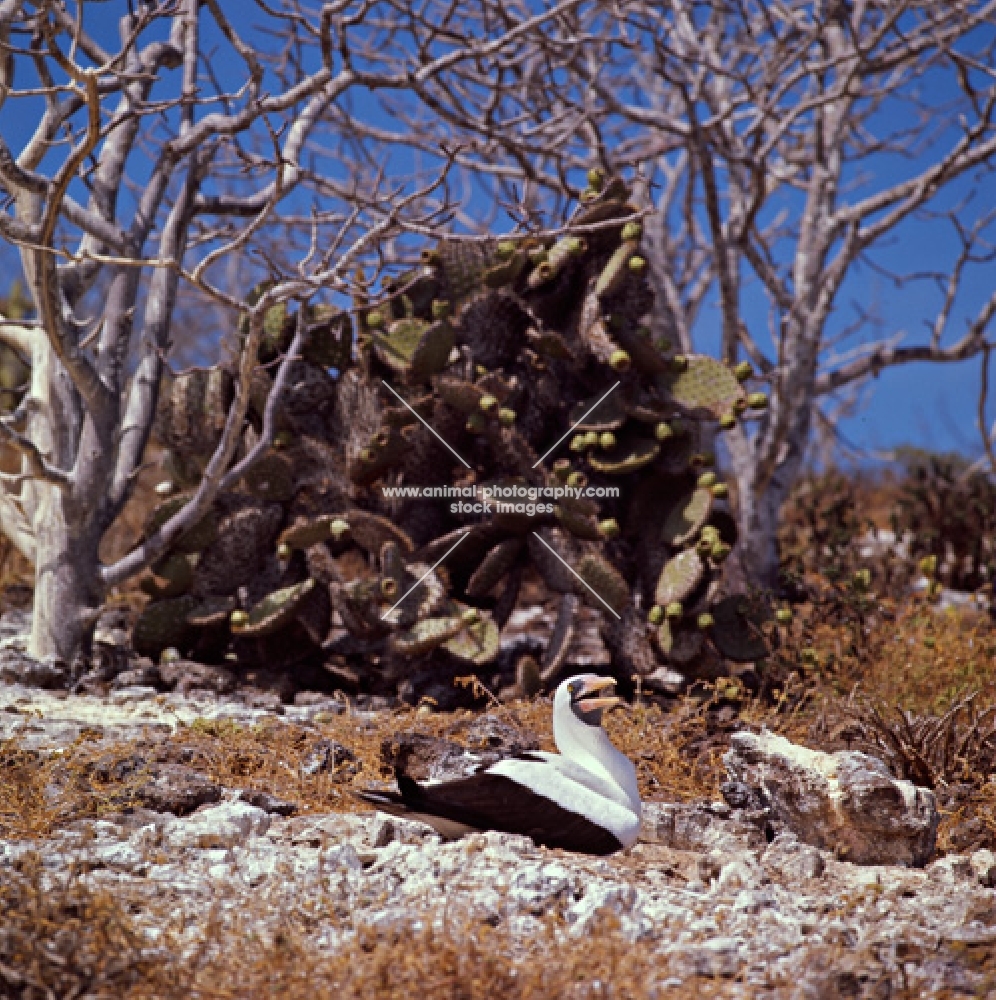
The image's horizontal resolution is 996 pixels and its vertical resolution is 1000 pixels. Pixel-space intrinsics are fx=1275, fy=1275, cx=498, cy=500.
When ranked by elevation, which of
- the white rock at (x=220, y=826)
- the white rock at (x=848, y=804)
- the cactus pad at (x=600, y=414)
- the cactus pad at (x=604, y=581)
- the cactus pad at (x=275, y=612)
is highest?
the cactus pad at (x=600, y=414)

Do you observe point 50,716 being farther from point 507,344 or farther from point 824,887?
point 824,887

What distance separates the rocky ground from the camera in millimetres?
2631

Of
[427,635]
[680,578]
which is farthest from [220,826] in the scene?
[680,578]

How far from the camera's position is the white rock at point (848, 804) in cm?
352

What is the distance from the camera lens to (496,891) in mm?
2979

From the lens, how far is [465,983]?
2.54 metres

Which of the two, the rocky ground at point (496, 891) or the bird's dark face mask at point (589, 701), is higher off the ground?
the bird's dark face mask at point (589, 701)

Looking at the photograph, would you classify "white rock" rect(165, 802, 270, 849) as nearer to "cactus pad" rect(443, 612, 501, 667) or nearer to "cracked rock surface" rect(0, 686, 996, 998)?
"cracked rock surface" rect(0, 686, 996, 998)

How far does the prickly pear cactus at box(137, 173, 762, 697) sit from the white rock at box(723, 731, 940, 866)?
192 cm

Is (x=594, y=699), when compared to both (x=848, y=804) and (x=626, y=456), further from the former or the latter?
(x=626, y=456)

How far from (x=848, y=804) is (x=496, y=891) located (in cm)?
113

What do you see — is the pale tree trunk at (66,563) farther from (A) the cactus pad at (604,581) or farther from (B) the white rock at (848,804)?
(B) the white rock at (848,804)

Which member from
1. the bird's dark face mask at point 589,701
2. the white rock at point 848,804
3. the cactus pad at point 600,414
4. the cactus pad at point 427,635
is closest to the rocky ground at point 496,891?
the white rock at point 848,804

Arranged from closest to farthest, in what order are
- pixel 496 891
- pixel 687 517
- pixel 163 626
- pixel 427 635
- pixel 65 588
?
1. pixel 496 891
2. pixel 427 635
3. pixel 687 517
4. pixel 65 588
5. pixel 163 626
